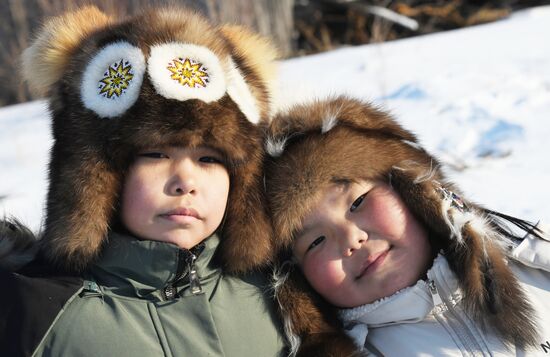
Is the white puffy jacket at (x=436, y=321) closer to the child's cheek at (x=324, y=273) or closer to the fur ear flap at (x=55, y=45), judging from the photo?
the child's cheek at (x=324, y=273)

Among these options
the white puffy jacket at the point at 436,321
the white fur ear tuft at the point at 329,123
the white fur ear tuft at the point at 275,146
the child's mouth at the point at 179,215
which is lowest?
the white puffy jacket at the point at 436,321

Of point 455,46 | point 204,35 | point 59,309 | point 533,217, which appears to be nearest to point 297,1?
point 455,46

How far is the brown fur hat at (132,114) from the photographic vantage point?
173 cm

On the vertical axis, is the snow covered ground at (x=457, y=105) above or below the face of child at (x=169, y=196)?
below

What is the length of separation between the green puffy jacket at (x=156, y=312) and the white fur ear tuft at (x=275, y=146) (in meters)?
0.31

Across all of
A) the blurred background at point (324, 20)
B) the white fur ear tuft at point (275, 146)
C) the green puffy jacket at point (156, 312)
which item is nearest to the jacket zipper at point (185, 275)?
the green puffy jacket at point (156, 312)

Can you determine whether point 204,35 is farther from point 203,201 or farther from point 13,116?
point 13,116

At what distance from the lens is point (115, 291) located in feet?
5.71

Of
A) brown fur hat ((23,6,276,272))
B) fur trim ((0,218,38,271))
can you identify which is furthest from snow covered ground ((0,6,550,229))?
fur trim ((0,218,38,271))

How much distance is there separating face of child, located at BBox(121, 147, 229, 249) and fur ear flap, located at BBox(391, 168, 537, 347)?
0.60m

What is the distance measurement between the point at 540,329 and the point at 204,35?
4.23 ft

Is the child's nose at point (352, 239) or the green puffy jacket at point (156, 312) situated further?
the child's nose at point (352, 239)

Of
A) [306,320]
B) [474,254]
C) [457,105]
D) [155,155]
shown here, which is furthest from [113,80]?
[457,105]

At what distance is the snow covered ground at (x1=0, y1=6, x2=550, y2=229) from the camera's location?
10.5 feet
